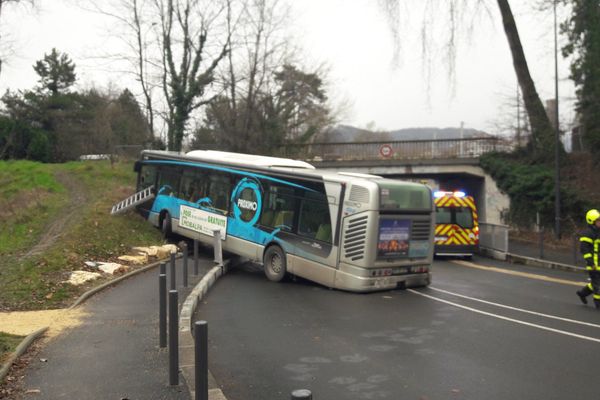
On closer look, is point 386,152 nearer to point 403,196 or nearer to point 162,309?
point 403,196

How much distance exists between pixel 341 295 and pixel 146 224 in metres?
10.9

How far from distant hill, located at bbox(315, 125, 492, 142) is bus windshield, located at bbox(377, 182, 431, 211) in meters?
21.3

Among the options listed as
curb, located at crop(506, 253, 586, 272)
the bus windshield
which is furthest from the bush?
the bus windshield

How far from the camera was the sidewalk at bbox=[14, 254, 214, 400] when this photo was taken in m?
5.39

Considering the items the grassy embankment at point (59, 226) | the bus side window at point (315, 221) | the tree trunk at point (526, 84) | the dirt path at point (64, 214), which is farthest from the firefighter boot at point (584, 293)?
the tree trunk at point (526, 84)

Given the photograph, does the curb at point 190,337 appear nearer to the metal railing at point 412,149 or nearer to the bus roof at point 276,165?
the bus roof at point 276,165

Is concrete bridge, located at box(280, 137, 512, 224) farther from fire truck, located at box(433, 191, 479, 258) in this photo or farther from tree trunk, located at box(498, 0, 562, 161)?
fire truck, located at box(433, 191, 479, 258)

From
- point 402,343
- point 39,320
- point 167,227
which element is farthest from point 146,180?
point 402,343

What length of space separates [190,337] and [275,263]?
6.75 metres

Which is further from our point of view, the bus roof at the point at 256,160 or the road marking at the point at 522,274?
the bus roof at the point at 256,160

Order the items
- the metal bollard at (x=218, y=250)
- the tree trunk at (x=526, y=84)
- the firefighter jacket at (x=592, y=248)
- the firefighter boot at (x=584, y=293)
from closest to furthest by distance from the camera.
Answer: the firefighter jacket at (x=592, y=248) → the firefighter boot at (x=584, y=293) → the metal bollard at (x=218, y=250) → the tree trunk at (x=526, y=84)

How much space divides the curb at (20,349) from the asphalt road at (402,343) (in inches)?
88.0

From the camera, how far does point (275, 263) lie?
13.9 m

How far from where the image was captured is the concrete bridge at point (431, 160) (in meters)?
30.6
